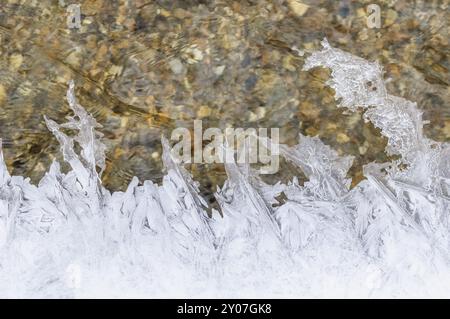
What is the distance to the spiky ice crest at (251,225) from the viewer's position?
168 cm

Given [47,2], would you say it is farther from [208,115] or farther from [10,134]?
[208,115]

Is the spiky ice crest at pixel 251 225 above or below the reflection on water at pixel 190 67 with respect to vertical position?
below

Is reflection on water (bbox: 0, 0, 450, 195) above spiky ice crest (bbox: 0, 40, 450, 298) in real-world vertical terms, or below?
above

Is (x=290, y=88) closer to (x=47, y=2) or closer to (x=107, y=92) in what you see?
(x=107, y=92)

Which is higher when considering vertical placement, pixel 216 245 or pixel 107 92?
pixel 107 92

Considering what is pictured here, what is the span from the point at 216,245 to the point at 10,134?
0.63 meters

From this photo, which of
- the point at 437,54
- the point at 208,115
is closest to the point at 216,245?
the point at 208,115

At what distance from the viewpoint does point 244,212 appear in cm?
174

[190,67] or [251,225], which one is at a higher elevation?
[190,67]

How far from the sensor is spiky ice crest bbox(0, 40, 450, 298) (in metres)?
1.68

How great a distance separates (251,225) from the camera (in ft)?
5.66
